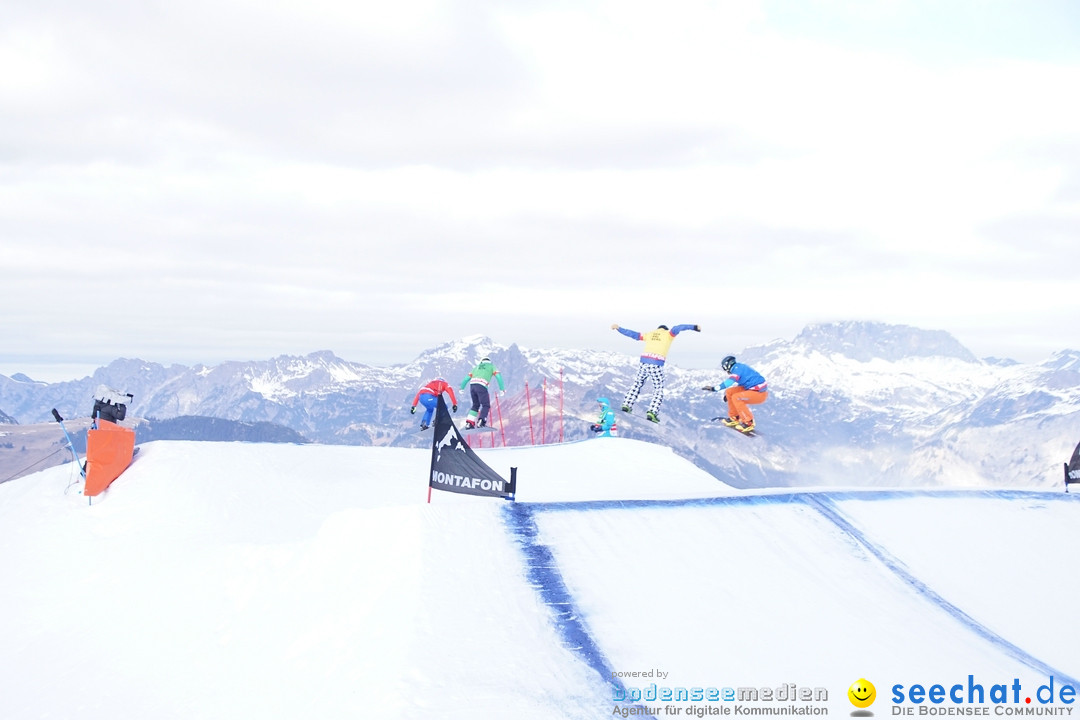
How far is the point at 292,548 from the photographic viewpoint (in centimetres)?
1311

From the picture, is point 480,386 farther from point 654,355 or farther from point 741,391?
point 741,391

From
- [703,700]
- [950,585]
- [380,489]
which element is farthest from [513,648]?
[380,489]

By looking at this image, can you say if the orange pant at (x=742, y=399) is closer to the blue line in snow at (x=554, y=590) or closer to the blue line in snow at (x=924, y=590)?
the blue line in snow at (x=924, y=590)

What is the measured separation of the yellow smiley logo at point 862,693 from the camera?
970 cm

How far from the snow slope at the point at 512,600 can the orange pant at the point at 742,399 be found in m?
6.18

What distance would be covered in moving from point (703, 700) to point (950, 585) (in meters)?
7.26

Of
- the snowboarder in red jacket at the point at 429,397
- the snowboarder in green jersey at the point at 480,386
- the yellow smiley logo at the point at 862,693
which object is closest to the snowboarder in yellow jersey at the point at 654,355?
the snowboarder in green jersey at the point at 480,386

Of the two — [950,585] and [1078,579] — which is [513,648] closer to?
[950,585]

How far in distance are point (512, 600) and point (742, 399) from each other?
14.3 metres

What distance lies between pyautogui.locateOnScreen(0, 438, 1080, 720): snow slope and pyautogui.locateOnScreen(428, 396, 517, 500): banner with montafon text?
0.36 m

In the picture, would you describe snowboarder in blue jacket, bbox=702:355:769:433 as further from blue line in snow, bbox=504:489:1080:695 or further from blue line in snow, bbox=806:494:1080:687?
blue line in snow, bbox=806:494:1080:687

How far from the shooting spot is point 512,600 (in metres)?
11.4

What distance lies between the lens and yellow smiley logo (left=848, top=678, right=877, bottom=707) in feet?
31.8
